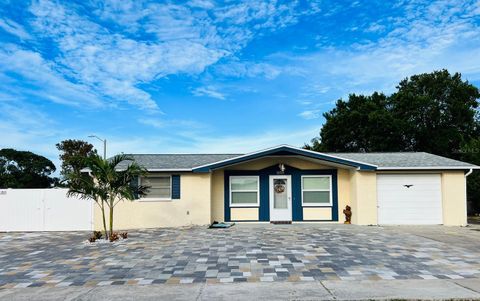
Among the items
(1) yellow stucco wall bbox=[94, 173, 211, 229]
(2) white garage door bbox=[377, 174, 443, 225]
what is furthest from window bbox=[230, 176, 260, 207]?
(2) white garage door bbox=[377, 174, 443, 225]

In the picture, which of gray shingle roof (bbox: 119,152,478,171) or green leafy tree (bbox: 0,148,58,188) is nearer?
gray shingle roof (bbox: 119,152,478,171)

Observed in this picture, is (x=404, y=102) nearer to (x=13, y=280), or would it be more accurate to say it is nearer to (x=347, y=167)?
(x=347, y=167)

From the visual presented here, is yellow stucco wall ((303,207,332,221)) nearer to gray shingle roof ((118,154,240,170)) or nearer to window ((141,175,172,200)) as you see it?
gray shingle roof ((118,154,240,170))

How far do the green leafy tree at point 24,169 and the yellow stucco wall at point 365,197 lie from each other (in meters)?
34.5

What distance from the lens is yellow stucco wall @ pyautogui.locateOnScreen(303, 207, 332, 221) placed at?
1633 centimetres

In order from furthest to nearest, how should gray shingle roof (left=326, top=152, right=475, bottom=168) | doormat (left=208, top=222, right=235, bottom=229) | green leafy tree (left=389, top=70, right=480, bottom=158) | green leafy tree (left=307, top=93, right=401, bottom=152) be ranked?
green leafy tree (left=389, top=70, right=480, bottom=158) → green leafy tree (left=307, top=93, right=401, bottom=152) → gray shingle roof (left=326, top=152, right=475, bottom=168) → doormat (left=208, top=222, right=235, bottom=229)

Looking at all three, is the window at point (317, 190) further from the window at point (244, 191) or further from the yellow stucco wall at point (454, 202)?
the yellow stucco wall at point (454, 202)

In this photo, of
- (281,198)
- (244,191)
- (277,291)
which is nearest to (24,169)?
(244,191)

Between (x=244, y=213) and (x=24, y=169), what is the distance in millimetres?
34385

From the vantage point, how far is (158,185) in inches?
629

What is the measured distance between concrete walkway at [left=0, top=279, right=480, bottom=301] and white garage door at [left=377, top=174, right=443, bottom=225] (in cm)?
879

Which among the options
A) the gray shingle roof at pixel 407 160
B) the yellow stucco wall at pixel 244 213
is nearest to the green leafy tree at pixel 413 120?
the gray shingle roof at pixel 407 160

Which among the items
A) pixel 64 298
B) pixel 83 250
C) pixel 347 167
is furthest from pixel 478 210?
pixel 64 298

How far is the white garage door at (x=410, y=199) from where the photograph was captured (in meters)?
15.4
